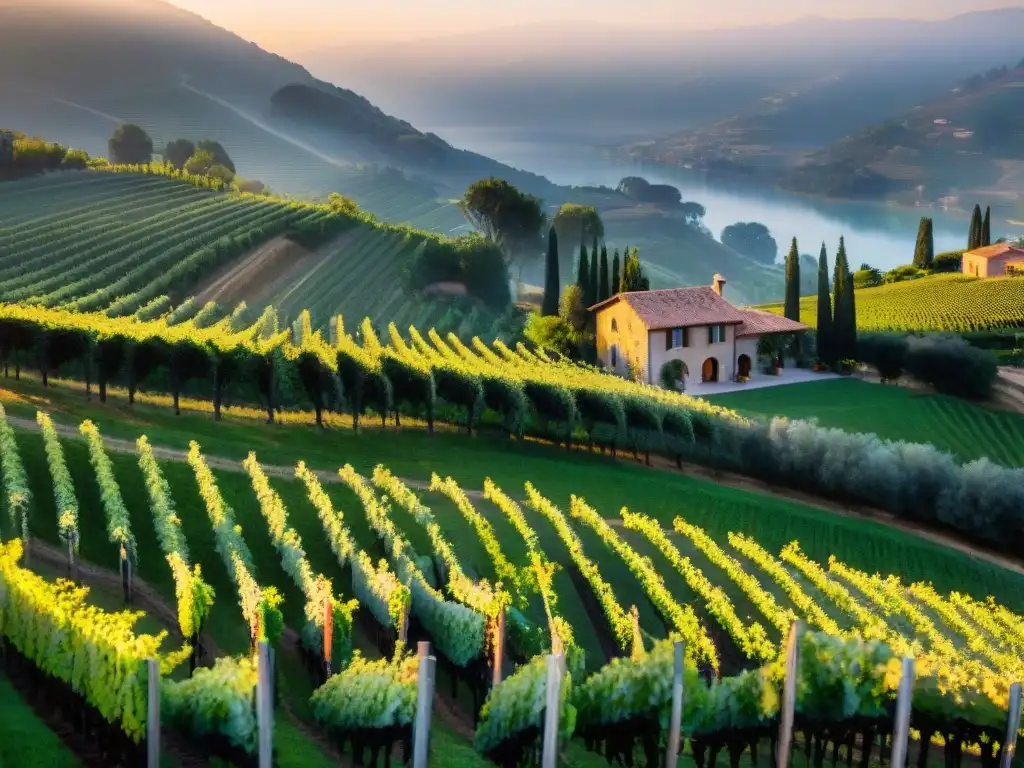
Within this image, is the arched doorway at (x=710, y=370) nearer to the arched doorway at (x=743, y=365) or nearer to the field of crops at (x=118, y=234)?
the arched doorway at (x=743, y=365)

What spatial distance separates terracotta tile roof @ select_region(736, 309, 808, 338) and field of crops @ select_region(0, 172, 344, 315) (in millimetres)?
28763

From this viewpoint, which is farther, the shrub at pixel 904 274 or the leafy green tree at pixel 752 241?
the leafy green tree at pixel 752 241

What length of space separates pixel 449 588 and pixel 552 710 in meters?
7.45

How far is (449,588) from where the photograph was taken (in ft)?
68.2

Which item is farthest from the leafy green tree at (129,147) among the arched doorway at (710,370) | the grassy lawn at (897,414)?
the grassy lawn at (897,414)

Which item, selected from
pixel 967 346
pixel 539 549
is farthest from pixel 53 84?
pixel 539 549

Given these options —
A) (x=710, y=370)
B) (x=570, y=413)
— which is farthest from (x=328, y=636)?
(x=710, y=370)

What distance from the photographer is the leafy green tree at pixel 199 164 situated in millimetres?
102188

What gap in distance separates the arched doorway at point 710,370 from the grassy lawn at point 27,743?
42694 mm

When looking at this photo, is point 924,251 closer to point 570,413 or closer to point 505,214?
point 505,214

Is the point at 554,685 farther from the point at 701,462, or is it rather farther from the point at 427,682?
the point at 701,462

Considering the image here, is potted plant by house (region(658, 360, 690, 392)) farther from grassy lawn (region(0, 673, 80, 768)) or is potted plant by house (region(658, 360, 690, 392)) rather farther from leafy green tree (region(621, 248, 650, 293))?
grassy lawn (region(0, 673, 80, 768))

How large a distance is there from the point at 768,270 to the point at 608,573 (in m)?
160

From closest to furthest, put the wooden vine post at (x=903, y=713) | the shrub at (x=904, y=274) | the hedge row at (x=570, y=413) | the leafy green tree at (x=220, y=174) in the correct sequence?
1. the wooden vine post at (x=903, y=713)
2. the hedge row at (x=570, y=413)
3. the shrub at (x=904, y=274)
4. the leafy green tree at (x=220, y=174)
